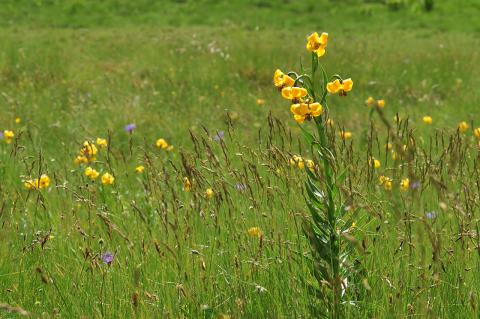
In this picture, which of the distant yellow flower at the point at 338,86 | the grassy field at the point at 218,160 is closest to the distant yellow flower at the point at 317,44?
the distant yellow flower at the point at 338,86

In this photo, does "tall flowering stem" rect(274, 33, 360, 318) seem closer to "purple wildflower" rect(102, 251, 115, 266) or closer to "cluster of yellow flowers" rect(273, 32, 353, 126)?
"cluster of yellow flowers" rect(273, 32, 353, 126)

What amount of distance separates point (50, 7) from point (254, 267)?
58.2 feet

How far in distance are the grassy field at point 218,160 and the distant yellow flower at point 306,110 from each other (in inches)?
6.7

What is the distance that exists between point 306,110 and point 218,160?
2.72ft

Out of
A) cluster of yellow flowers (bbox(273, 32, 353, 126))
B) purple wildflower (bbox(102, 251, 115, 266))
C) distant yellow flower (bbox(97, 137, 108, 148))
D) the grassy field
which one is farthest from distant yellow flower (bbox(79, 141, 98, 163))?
cluster of yellow flowers (bbox(273, 32, 353, 126))

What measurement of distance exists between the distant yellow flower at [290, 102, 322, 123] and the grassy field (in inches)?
6.7

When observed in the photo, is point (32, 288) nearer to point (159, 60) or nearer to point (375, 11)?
point (159, 60)

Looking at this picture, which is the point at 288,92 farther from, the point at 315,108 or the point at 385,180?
the point at 385,180

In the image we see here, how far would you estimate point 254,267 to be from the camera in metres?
2.29

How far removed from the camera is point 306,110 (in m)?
2.04

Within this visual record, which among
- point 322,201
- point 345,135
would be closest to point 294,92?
point 322,201

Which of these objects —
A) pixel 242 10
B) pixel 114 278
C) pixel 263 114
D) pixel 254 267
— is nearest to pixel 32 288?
pixel 114 278

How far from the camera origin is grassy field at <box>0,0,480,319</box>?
218 cm

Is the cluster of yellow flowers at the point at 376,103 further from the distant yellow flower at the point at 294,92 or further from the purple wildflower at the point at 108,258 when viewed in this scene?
the purple wildflower at the point at 108,258
